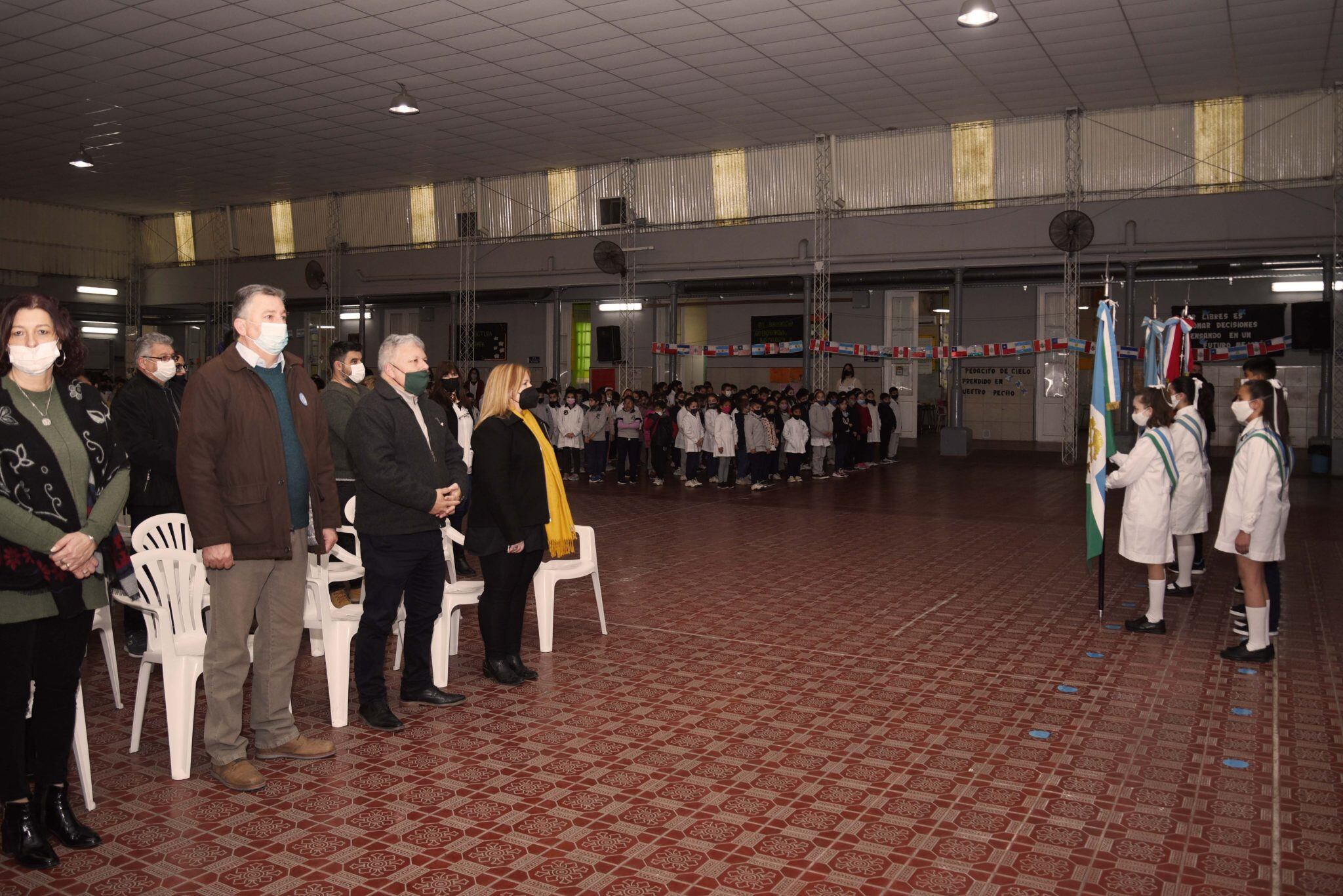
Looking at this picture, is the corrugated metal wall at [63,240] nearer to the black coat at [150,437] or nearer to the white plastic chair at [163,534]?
the black coat at [150,437]

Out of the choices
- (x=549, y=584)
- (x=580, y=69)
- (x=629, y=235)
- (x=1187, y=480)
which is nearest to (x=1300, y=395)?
(x=629, y=235)

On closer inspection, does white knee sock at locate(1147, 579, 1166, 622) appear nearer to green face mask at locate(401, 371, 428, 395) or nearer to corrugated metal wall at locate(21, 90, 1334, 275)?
green face mask at locate(401, 371, 428, 395)

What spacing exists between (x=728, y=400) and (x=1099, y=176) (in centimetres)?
715

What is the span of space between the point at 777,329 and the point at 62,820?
839 inches

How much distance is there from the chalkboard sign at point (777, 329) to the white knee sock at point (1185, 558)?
53.3 ft

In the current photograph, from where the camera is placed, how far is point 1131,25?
12.1 m

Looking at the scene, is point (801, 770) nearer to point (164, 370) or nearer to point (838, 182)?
point (164, 370)

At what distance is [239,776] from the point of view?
3875 mm

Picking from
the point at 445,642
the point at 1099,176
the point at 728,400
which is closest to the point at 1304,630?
the point at 445,642

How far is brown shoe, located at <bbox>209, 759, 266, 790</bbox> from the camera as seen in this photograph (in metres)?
3.86

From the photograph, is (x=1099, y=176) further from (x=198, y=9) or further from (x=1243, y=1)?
(x=198, y=9)

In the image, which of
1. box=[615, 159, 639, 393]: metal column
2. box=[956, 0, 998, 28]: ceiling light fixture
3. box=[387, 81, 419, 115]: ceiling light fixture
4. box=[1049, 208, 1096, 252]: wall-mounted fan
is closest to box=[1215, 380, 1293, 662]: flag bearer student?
box=[956, 0, 998, 28]: ceiling light fixture

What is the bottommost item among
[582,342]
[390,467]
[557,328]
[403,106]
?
[390,467]

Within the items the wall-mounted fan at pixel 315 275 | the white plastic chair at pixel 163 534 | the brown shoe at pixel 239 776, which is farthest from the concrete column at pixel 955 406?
the brown shoe at pixel 239 776
